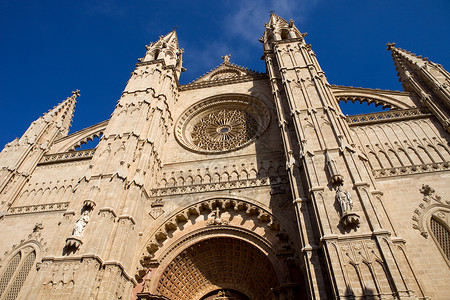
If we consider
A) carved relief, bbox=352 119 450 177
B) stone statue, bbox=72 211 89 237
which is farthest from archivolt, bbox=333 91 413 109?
stone statue, bbox=72 211 89 237

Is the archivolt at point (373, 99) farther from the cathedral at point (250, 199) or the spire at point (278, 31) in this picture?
the spire at point (278, 31)

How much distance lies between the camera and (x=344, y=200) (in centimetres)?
936

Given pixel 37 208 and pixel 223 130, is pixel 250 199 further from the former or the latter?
pixel 37 208

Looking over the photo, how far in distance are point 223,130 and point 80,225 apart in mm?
9604

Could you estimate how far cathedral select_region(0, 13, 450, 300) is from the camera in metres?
9.12

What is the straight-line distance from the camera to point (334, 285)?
789cm

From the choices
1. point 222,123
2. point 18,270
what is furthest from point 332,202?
point 18,270

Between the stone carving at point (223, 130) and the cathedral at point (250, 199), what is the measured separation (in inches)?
4.0

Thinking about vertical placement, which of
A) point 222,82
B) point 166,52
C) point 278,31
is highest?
point 278,31

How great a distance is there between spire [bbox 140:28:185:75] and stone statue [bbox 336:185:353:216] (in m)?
13.9

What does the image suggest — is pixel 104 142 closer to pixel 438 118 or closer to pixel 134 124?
pixel 134 124

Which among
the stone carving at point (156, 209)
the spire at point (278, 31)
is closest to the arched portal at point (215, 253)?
the stone carving at point (156, 209)

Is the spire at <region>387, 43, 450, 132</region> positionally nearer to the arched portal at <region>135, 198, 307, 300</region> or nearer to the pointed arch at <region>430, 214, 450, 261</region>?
the pointed arch at <region>430, 214, 450, 261</region>

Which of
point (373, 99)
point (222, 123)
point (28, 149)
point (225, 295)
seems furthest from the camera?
point (222, 123)
